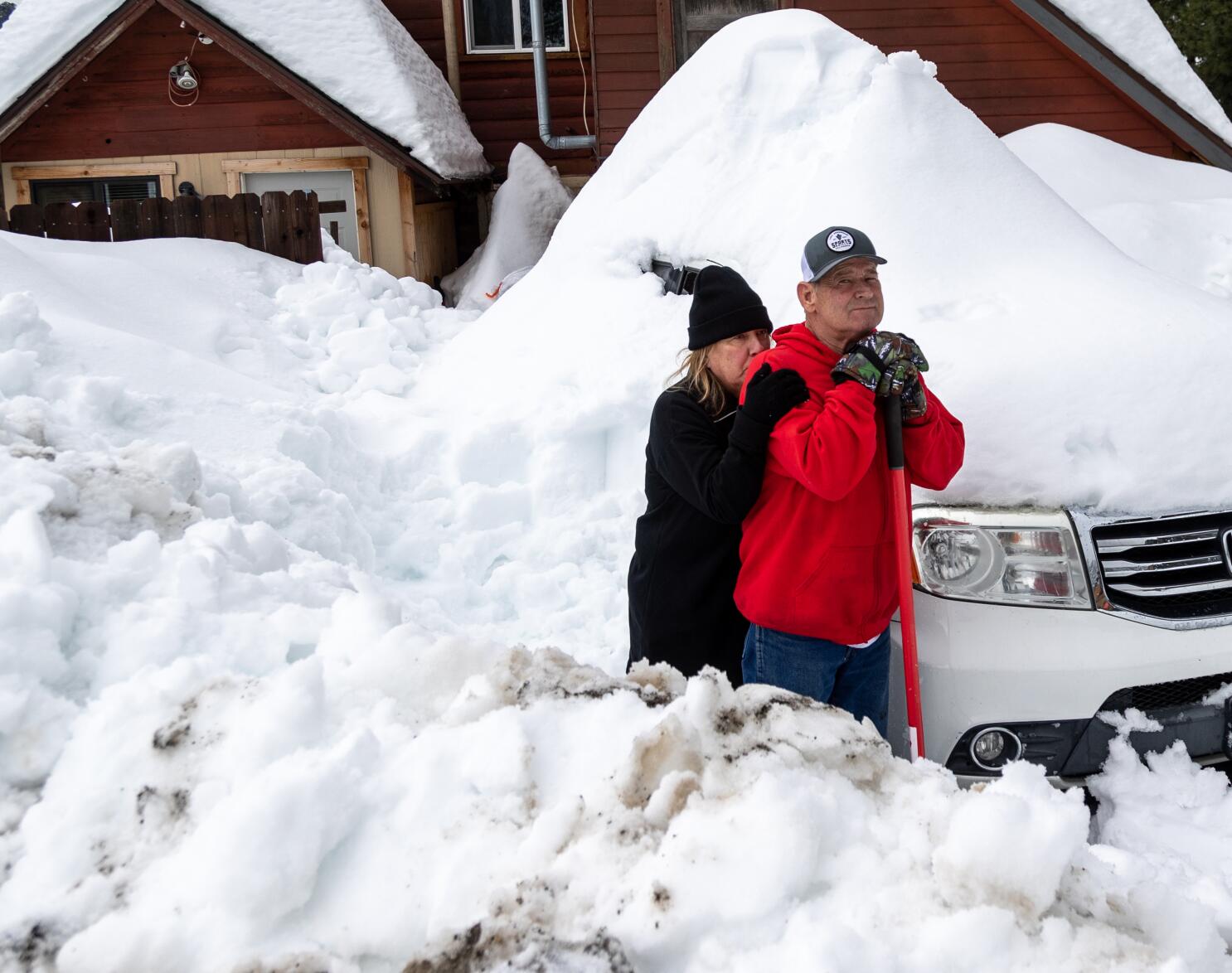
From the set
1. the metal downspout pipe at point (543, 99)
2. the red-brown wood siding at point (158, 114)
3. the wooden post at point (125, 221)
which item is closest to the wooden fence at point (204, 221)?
the wooden post at point (125, 221)

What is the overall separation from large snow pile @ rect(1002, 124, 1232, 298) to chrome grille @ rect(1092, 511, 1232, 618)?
14.4ft

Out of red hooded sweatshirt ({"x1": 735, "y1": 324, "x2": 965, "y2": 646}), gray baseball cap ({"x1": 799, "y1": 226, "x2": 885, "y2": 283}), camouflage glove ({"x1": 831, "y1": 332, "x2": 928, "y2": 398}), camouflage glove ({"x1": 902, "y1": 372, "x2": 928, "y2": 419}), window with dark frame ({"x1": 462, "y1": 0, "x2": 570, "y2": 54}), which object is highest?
window with dark frame ({"x1": 462, "y1": 0, "x2": 570, "y2": 54})

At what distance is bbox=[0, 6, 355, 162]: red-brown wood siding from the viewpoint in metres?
13.4

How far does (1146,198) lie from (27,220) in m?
9.96

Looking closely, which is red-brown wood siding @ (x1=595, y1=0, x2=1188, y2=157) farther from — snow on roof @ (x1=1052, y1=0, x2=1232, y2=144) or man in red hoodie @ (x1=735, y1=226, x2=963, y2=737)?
man in red hoodie @ (x1=735, y1=226, x2=963, y2=737)

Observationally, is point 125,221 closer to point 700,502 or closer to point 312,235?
point 312,235

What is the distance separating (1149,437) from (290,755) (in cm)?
227

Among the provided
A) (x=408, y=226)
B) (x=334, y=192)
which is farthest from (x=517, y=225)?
(x=334, y=192)

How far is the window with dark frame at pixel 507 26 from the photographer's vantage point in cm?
1538

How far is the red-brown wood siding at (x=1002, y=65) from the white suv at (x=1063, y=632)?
34.3 ft

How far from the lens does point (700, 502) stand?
2.51m

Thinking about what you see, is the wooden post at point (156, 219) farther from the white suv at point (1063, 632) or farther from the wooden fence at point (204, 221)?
the white suv at point (1063, 632)

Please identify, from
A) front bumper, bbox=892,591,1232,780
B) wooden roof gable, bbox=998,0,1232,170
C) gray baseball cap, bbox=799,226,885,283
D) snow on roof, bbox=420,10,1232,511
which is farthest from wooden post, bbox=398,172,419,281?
front bumper, bbox=892,591,1232,780

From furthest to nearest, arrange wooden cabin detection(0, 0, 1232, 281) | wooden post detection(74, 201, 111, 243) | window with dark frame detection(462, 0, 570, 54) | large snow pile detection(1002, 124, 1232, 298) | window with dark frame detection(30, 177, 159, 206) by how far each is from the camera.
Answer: window with dark frame detection(462, 0, 570, 54) < window with dark frame detection(30, 177, 159, 206) < wooden cabin detection(0, 0, 1232, 281) < wooden post detection(74, 201, 111, 243) < large snow pile detection(1002, 124, 1232, 298)
